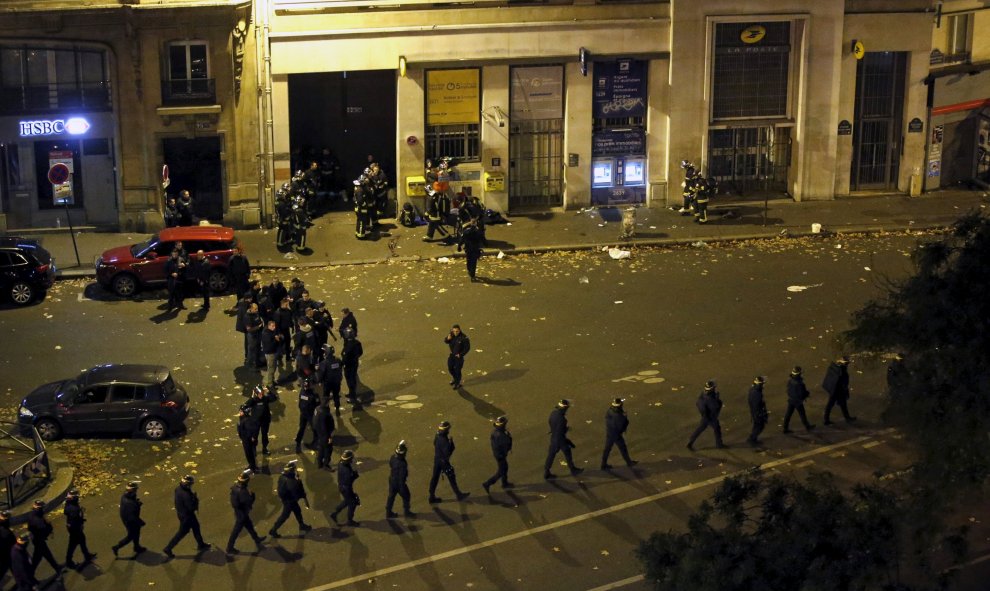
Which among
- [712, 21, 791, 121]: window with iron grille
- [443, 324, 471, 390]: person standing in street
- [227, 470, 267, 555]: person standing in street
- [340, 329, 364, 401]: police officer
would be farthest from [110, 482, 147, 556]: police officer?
[712, 21, 791, 121]: window with iron grille

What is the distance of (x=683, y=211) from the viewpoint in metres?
37.0

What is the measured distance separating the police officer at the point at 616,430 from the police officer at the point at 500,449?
1.67 meters

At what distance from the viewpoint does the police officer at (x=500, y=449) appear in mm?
19844

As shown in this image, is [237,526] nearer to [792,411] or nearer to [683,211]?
[792,411]

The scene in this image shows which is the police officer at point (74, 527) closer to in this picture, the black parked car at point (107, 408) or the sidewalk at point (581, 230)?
the black parked car at point (107, 408)

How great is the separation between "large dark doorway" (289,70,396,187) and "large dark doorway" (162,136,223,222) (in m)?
2.69

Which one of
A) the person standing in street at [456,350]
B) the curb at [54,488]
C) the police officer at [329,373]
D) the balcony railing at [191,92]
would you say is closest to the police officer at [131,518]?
the curb at [54,488]

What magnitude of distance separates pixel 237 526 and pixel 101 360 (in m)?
8.61

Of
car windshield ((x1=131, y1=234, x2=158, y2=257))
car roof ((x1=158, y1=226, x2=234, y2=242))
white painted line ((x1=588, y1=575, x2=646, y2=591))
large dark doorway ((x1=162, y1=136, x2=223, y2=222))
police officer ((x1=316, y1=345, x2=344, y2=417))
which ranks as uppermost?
large dark doorway ((x1=162, y1=136, x2=223, y2=222))

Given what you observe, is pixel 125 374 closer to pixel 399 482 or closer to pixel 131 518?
pixel 131 518

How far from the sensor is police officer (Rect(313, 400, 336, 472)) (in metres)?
20.9

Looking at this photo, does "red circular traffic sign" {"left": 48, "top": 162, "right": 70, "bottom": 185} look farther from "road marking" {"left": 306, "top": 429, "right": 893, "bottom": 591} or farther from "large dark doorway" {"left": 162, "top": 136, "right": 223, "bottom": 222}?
"road marking" {"left": 306, "top": 429, "right": 893, "bottom": 591}

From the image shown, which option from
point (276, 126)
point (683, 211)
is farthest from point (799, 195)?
point (276, 126)

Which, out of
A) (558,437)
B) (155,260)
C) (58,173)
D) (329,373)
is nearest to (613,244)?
(155,260)
